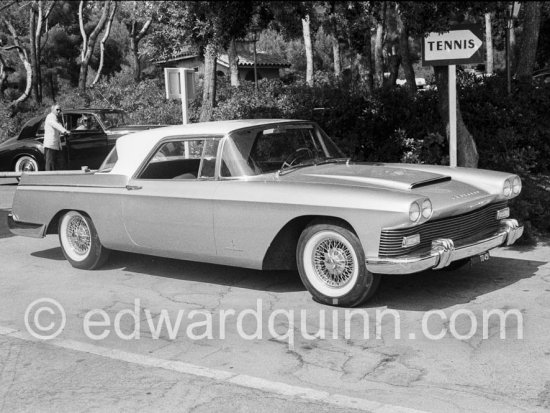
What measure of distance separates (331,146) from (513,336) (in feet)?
9.24

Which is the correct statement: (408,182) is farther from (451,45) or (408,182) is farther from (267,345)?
(451,45)

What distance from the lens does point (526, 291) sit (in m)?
6.54

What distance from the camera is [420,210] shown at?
18.8ft

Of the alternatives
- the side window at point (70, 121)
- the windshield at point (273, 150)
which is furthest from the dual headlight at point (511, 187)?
the side window at point (70, 121)

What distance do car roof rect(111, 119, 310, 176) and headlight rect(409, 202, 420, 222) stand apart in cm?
192

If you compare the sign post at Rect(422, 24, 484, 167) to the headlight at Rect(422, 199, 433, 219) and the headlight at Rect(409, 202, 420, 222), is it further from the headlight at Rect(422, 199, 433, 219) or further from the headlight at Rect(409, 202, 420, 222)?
the headlight at Rect(409, 202, 420, 222)

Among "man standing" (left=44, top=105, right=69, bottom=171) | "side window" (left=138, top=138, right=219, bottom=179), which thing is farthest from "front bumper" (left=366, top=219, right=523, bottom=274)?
"man standing" (left=44, top=105, right=69, bottom=171)

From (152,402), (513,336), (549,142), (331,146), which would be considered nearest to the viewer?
(152,402)

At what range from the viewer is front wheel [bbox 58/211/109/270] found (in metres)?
7.81

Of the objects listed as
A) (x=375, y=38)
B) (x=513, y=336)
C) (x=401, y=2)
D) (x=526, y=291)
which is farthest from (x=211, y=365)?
(x=375, y=38)

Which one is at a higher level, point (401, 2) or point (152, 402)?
point (401, 2)

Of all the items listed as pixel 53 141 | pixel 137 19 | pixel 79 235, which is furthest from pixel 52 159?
pixel 137 19

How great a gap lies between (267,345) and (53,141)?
10.1 meters

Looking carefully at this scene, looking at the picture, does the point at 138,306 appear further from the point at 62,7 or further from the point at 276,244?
the point at 62,7
